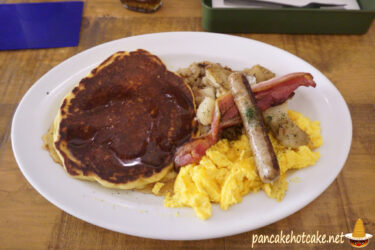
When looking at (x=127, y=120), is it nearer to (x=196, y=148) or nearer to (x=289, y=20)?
(x=196, y=148)

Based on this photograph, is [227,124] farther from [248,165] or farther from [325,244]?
[325,244]

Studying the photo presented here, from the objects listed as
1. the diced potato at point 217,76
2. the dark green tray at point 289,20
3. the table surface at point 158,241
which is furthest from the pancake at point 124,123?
the dark green tray at point 289,20

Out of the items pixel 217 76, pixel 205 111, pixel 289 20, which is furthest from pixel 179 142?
pixel 289 20

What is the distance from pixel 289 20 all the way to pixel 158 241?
1.96 meters

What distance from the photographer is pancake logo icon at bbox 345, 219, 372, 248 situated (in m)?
1.69

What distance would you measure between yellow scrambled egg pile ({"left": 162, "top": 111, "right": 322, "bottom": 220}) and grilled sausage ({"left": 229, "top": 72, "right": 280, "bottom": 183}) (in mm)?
91

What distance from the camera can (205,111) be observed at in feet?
6.34

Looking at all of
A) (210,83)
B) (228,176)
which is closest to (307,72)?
(210,83)

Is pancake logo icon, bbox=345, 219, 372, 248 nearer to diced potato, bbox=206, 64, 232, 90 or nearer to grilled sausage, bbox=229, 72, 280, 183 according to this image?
grilled sausage, bbox=229, 72, 280, 183

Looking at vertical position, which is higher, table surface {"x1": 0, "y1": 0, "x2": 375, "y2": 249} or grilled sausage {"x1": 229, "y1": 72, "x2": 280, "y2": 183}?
grilled sausage {"x1": 229, "y1": 72, "x2": 280, "y2": 183}

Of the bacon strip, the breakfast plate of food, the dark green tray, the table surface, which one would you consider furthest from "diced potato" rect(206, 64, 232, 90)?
the table surface

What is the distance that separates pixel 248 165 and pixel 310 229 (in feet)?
1.54

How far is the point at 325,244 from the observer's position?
5.52 ft

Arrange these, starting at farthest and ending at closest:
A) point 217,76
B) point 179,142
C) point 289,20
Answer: point 289,20
point 217,76
point 179,142
